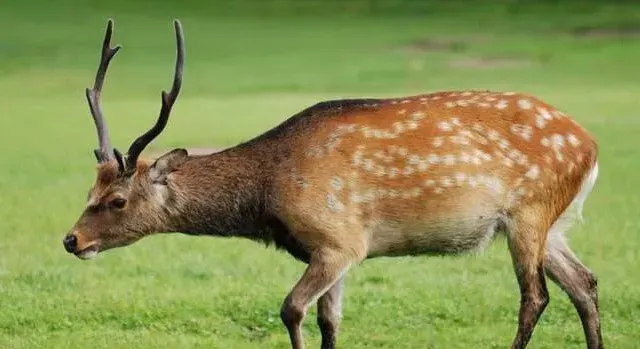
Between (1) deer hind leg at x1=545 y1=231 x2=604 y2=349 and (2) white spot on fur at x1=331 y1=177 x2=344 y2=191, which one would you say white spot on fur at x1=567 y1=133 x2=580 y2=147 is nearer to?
(1) deer hind leg at x1=545 y1=231 x2=604 y2=349

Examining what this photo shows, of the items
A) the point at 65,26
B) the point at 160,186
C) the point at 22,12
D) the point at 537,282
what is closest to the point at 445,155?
the point at 537,282

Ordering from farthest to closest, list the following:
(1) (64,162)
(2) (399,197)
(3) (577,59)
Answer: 1. (3) (577,59)
2. (1) (64,162)
3. (2) (399,197)

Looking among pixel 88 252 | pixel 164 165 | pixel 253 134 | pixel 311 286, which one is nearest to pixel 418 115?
pixel 311 286

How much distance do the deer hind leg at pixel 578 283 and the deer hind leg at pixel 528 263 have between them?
396 millimetres

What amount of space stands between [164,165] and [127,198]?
26 cm

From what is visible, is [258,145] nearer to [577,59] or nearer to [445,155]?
[445,155]

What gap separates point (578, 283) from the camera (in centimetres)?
820

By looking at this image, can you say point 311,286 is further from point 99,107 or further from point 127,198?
point 99,107

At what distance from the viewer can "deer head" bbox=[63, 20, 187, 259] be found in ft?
25.4

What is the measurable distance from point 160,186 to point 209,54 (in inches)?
969

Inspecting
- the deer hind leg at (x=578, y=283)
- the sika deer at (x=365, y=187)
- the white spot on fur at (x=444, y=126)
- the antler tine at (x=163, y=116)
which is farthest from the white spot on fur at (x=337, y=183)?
the deer hind leg at (x=578, y=283)

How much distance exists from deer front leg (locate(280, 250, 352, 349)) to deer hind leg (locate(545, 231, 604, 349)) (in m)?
1.39

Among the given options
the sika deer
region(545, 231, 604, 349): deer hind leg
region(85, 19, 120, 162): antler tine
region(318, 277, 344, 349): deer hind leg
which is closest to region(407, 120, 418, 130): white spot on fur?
the sika deer

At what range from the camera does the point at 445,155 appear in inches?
305
